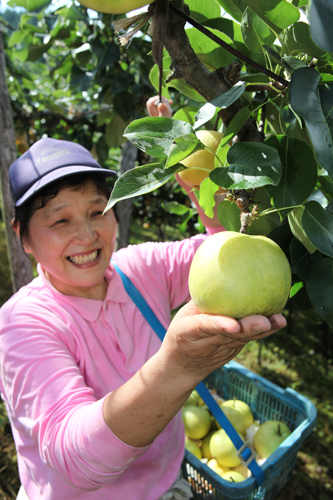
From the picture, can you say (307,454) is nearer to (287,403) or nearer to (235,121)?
(287,403)

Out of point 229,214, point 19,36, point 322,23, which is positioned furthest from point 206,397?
point 19,36

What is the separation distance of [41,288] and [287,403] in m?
1.32

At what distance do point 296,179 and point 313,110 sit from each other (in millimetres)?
141

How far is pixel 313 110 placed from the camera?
0.48 meters

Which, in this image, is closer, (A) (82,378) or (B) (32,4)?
(A) (82,378)

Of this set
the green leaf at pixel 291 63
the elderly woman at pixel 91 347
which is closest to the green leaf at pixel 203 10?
the green leaf at pixel 291 63

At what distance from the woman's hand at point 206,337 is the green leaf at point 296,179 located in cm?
19

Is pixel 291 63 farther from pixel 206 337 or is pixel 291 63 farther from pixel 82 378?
pixel 82 378

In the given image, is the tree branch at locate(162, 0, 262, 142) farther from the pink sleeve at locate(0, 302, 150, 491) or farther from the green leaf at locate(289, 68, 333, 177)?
the pink sleeve at locate(0, 302, 150, 491)

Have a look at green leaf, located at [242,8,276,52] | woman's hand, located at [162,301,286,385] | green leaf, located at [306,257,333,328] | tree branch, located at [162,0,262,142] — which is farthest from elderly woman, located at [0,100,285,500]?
green leaf, located at [242,8,276,52]

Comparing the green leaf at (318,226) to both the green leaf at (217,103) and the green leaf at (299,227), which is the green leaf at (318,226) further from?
the green leaf at (217,103)

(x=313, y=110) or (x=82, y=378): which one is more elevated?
(x=313, y=110)

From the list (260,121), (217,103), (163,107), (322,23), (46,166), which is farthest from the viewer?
(46,166)

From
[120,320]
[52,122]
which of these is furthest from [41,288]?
[52,122]
